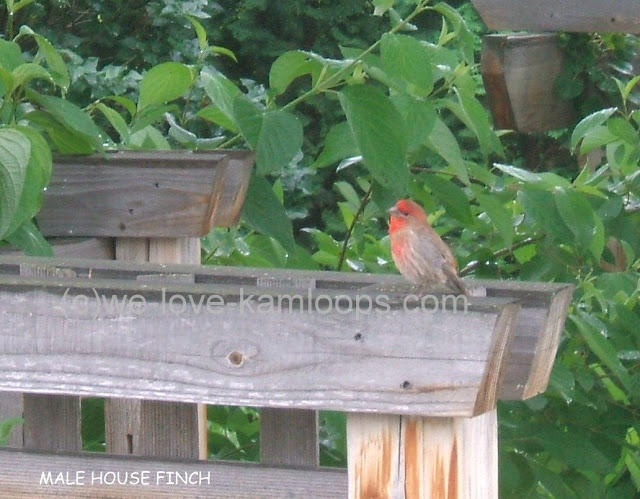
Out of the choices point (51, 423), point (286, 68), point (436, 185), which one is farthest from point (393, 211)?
point (51, 423)

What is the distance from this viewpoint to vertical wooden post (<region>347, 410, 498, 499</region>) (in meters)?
1.17

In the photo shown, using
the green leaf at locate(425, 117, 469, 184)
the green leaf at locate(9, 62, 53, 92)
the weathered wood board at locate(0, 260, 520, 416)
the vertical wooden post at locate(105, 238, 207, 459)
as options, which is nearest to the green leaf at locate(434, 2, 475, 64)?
the green leaf at locate(425, 117, 469, 184)

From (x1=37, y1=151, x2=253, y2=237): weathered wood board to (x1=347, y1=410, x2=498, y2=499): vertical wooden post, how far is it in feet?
2.71

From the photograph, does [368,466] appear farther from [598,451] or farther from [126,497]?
[598,451]

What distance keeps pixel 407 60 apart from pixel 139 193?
52 centimetres

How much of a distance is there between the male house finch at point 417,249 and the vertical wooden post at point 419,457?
0.69 metres

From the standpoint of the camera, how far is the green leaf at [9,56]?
75.0 inches

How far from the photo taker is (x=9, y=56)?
1.92 m

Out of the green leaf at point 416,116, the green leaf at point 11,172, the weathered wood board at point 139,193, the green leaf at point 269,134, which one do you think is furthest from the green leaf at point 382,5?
the green leaf at point 11,172

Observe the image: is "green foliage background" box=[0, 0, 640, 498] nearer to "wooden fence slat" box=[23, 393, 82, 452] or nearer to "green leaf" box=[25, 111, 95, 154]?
"green leaf" box=[25, 111, 95, 154]

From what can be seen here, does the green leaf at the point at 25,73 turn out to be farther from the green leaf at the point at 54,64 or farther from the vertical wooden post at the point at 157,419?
the vertical wooden post at the point at 157,419

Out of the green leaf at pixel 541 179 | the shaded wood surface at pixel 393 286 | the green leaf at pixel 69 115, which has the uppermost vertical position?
the shaded wood surface at pixel 393 286

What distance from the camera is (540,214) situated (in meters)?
2.24

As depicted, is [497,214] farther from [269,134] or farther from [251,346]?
[251,346]
